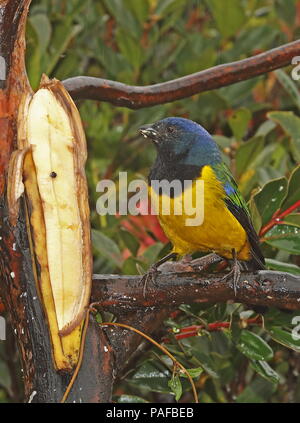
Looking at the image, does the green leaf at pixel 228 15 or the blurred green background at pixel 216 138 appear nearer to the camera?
the blurred green background at pixel 216 138

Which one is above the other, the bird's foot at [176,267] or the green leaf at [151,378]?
the bird's foot at [176,267]

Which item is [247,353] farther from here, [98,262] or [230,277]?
[98,262]

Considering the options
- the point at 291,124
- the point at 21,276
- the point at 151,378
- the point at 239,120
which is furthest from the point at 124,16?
the point at 21,276

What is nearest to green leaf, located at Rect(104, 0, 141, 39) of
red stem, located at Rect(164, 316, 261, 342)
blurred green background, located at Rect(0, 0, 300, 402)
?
blurred green background, located at Rect(0, 0, 300, 402)

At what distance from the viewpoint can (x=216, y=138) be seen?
1.15 metres

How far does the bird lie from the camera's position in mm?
811

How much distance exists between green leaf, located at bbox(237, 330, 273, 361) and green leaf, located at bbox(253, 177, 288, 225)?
143 millimetres

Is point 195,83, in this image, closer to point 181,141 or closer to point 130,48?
point 181,141

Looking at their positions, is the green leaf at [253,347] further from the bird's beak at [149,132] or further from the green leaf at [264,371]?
the bird's beak at [149,132]

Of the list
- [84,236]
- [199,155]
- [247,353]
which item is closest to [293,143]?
[199,155]

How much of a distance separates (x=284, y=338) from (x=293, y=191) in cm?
17

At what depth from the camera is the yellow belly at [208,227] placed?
2.72 feet

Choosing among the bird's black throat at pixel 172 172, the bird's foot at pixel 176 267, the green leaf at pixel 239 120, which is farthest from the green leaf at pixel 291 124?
the bird's foot at pixel 176 267

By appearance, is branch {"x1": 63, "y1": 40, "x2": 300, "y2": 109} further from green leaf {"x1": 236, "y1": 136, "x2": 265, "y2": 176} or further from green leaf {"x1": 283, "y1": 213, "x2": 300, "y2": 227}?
green leaf {"x1": 236, "y1": 136, "x2": 265, "y2": 176}
